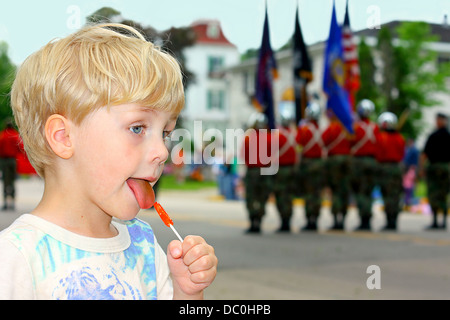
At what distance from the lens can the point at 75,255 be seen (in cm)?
156

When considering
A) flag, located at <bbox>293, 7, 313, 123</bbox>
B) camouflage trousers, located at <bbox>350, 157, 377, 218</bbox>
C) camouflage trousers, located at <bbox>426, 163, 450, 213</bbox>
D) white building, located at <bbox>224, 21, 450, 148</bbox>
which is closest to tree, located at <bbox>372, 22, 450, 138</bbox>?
white building, located at <bbox>224, 21, 450, 148</bbox>

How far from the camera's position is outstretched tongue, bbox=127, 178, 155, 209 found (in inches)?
60.1

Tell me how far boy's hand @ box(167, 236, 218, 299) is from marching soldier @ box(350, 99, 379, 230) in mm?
9839

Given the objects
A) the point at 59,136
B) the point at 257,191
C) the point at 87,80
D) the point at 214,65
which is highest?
the point at 214,65

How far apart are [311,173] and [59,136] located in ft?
32.6

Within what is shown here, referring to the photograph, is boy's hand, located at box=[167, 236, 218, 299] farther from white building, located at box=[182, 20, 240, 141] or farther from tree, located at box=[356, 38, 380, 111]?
white building, located at box=[182, 20, 240, 141]

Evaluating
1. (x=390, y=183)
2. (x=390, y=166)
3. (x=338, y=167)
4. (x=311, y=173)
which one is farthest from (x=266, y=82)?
(x=390, y=183)

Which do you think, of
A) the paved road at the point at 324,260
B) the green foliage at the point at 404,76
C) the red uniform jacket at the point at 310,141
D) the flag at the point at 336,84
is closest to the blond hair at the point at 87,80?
the paved road at the point at 324,260

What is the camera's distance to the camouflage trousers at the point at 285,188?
36.2 feet

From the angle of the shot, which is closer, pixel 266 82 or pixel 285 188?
pixel 285 188

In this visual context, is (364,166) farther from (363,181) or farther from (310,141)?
(310,141)

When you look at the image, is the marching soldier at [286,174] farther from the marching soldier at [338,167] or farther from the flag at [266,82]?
the marching soldier at [338,167]

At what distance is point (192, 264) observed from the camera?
157cm
